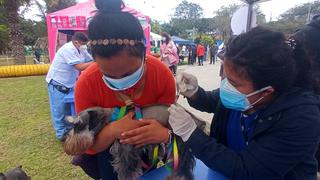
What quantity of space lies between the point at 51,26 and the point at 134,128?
9239 mm

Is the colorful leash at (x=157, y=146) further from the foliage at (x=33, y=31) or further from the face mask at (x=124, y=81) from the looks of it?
the foliage at (x=33, y=31)

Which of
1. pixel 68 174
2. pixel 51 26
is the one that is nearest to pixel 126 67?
pixel 68 174

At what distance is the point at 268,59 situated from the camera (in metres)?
1.35

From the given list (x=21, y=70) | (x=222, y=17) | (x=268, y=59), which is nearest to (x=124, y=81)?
(x=268, y=59)

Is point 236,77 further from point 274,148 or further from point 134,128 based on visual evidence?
point 134,128

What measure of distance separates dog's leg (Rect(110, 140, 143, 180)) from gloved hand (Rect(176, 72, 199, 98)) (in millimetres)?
456

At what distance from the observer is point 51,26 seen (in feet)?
32.7

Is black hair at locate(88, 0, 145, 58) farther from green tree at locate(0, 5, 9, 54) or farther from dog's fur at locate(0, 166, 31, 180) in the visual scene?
green tree at locate(0, 5, 9, 54)

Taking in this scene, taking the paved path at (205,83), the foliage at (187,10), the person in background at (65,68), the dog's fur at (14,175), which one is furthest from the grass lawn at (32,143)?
the foliage at (187,10)

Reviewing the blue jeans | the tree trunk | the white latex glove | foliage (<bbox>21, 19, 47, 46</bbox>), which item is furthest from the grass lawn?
foliage (<bbox>21, 19, 47, 46</bbox>)

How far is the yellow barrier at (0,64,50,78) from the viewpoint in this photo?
14.1m

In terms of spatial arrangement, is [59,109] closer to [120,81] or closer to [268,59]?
[120,81]

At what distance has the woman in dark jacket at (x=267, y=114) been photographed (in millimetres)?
1374

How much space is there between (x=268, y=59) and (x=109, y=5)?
825mm
